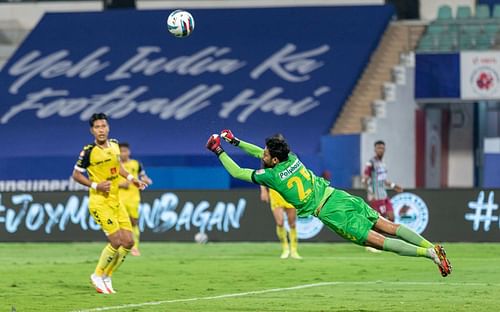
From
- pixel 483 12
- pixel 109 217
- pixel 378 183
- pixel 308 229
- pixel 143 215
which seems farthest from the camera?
pixel 483 12

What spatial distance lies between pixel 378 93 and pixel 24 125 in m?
11.7

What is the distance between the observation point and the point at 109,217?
63.4 ft

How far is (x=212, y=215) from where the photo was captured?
3303 centimetres

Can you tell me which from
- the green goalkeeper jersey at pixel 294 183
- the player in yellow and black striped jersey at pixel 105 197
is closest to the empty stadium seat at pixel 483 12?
the player in yellow and black striped jersey at pixel 105 197

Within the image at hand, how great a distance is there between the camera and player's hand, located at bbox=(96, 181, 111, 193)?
19047mm

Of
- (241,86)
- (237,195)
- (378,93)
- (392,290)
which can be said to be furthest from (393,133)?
(392,290)

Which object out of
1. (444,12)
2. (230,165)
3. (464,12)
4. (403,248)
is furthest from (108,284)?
(464,12)

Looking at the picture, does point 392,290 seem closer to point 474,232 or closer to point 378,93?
point 474,232

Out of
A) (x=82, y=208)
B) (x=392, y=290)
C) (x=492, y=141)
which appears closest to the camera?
(x=392, y=290)

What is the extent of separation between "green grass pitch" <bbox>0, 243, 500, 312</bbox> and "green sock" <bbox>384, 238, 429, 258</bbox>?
2.02 feet

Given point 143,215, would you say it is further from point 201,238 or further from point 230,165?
point 230,165

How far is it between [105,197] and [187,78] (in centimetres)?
2579

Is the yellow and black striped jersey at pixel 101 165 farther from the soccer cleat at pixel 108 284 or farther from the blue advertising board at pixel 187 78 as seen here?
the blue advertising board at pixel 187 78

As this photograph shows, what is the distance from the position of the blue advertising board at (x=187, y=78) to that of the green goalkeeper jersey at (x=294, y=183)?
75.9 ft
